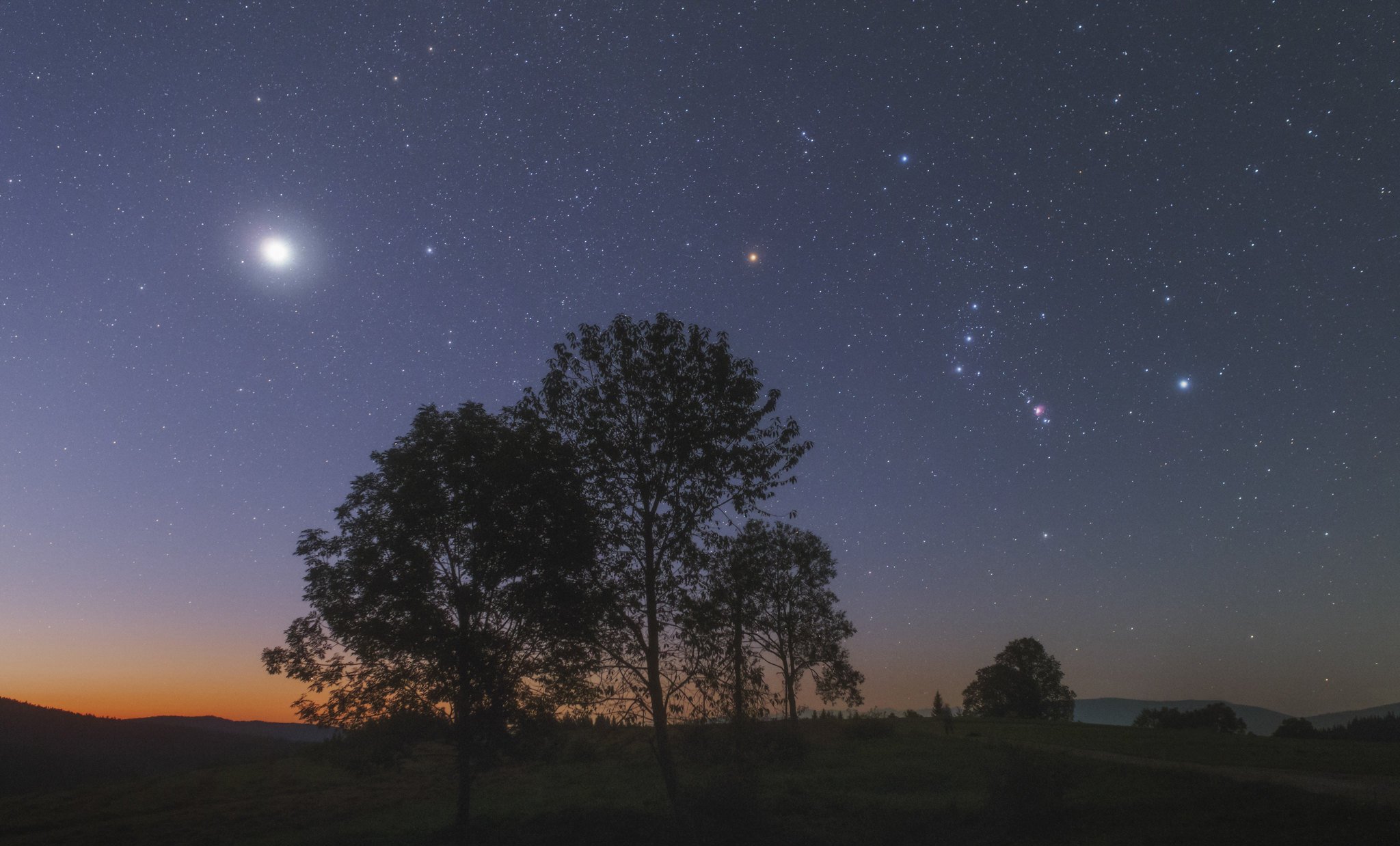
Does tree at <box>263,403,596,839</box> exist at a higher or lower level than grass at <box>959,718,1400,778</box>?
higher

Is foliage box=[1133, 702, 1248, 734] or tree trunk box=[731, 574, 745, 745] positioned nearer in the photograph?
tree trunk box=[731, 574, 745, 745]

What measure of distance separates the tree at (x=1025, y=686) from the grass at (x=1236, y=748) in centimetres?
5890

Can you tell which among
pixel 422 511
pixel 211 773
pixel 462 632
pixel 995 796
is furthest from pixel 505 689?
pixel 211 773

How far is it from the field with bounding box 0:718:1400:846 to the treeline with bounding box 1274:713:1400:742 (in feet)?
31.8

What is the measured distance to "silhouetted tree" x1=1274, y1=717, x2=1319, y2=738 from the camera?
129 ft

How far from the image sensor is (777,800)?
2330 centimetres

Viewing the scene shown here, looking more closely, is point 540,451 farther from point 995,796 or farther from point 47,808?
point 47,808

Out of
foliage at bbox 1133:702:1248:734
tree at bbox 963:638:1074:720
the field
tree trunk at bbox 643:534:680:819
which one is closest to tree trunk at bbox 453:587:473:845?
the field

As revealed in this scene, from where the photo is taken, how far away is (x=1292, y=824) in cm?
1358

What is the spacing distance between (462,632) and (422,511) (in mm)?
4540

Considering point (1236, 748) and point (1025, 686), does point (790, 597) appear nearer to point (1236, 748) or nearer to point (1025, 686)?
point (1236, 748)

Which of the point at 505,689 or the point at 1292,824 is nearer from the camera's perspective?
the point at 1292,824

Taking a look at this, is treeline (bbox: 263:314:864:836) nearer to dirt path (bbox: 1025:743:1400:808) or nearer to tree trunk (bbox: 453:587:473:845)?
tree trunk (bbox: 453:587:473:845)

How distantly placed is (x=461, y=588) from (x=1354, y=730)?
5099cm
